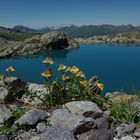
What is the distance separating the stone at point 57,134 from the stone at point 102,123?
2.37 ft

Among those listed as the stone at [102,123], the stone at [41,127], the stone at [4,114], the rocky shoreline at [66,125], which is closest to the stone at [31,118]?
the rocky shoreline at [66,125]

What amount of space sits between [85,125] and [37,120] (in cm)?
98

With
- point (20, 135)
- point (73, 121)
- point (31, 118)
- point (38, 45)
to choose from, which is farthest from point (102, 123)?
point (38, 45)

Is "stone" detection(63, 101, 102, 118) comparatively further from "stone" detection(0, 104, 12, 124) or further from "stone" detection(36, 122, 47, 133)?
"stone" detection(0, 104, 12, 124)

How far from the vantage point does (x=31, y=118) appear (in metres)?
6.32

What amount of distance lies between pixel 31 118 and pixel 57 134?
0.92 metres

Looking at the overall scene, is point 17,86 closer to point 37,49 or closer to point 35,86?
point 35,86

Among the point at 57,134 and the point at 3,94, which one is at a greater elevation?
the point at 3,94

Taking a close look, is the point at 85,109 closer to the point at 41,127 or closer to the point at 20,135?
the point at 41,127

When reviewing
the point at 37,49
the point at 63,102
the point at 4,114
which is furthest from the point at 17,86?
the point at 37,49

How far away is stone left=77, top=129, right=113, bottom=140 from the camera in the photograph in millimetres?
5906

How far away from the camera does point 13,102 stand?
7723mm

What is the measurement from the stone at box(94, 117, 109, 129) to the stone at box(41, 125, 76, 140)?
2.37 feet

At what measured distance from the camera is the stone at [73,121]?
5949 millimetres
